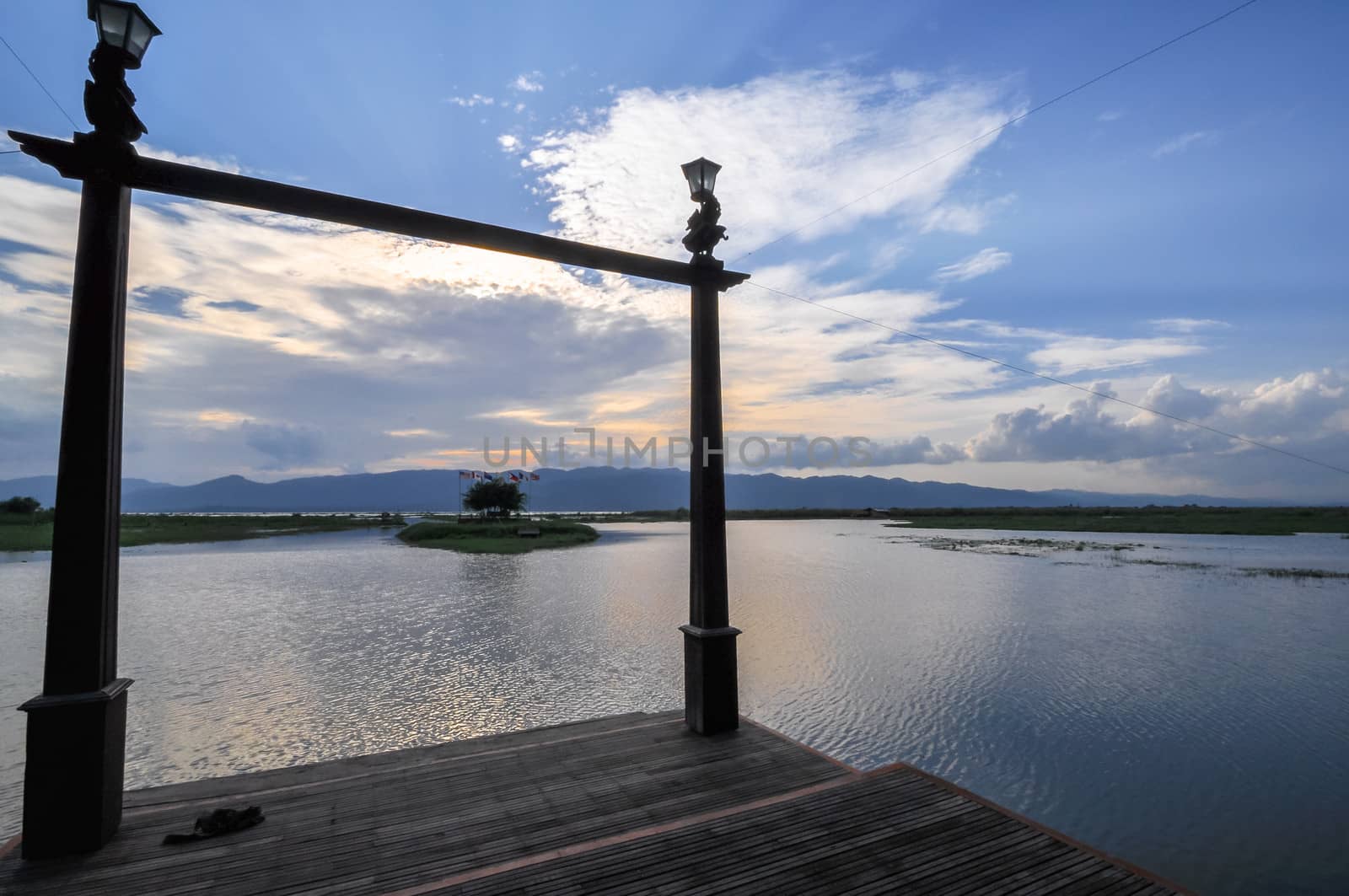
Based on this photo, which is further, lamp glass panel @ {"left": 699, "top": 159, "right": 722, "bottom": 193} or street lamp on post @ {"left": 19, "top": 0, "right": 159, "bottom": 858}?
lamp glass panel @ {"left": 699, "top": 159, "right": 722, "bottom": 193}

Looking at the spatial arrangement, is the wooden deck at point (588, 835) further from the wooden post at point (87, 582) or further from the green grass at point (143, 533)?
the green grass at point (143, 533)

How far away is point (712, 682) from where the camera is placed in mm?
5266

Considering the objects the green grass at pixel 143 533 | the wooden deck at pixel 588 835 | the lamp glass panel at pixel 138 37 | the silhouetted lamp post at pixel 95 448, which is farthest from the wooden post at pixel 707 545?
the green grass at pixel 143 533

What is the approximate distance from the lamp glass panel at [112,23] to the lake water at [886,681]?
6.31 m

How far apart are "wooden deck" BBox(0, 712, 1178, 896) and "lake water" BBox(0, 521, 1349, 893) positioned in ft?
8.95

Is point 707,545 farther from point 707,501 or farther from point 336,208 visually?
point 336,208

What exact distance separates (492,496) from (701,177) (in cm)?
6193

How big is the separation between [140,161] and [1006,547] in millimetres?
43136

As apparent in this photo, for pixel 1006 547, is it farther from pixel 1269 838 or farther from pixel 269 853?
pixel 269 853

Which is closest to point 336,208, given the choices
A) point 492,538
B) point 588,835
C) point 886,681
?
point 588,835

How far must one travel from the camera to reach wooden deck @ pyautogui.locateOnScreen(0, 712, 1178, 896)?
3148 mm

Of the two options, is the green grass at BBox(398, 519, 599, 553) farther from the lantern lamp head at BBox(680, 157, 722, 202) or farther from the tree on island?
the lantern lamp head at BBox(680, 157, 722, 202)

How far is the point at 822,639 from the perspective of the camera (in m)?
13.2

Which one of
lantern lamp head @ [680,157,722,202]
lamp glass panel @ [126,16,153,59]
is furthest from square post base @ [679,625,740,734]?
lamp glass panel @ [126,16,153,59]
